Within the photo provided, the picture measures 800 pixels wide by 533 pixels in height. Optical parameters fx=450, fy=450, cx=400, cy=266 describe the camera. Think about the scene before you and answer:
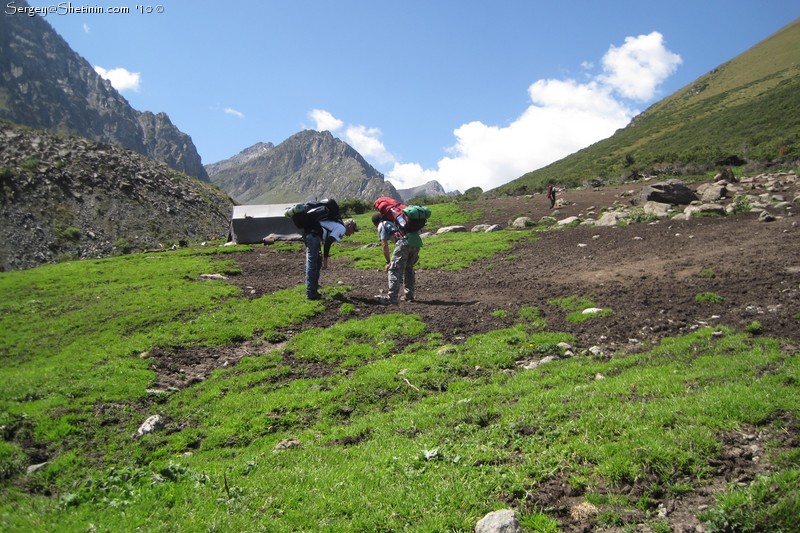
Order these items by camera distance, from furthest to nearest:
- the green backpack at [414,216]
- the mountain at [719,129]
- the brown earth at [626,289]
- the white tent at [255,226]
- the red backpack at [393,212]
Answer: the mountain at [719,129] < the white tent at [255,226] < the red backpack at [393,212] < the green backpack at [414,216] < the brown earth at [626,289]

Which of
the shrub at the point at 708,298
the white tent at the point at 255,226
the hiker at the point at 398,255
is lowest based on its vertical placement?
the shrub at the point at 708,298

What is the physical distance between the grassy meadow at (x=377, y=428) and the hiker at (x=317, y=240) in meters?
2.84

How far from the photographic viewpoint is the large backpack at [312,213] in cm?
1589

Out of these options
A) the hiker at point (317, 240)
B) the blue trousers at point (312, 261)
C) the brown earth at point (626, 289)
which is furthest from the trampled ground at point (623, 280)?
the hiker at point (317, 240)

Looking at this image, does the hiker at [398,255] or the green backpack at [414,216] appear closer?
the green backpack at [414,216]

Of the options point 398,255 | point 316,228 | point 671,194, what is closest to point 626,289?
point 398,255

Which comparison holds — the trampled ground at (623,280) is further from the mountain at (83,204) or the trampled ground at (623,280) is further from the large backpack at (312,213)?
the mountain at (83,204)

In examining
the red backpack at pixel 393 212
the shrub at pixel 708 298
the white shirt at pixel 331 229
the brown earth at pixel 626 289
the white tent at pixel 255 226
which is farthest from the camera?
the white tent at pixel 255 226

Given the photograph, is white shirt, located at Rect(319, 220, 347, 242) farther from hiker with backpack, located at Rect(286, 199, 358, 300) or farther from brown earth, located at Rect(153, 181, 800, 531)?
brown earth, located at Rect(153, 181, 800, 531)

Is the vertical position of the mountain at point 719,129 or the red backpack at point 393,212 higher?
the mountain at point 719,129

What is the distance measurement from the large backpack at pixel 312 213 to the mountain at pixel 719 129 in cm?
4577

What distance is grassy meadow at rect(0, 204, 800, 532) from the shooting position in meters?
5.29

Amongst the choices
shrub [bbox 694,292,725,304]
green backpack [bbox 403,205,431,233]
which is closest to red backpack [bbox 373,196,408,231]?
green backpack [bbox 403,205,431,233]

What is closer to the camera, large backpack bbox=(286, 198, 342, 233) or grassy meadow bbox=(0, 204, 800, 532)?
grassy meadow bbox=(0, 204, 800, 532)
